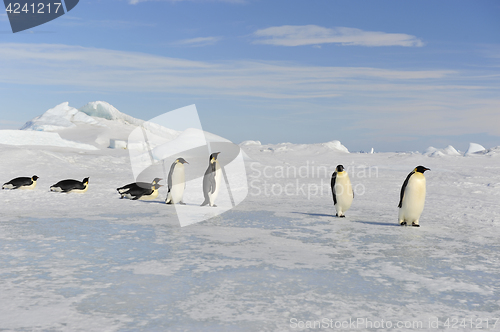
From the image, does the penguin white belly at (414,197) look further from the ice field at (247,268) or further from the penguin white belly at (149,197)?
the penguin white belly at (149,197)

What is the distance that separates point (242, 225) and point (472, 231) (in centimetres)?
297

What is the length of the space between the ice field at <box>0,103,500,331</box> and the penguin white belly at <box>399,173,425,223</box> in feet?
0.95

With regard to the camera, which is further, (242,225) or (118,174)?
(118,174)

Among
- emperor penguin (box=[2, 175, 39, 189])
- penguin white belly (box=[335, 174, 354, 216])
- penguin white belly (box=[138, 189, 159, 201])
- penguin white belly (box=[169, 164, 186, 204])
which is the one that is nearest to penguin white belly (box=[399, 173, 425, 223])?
penguin white belly (box=[335, 174, 354, 216])

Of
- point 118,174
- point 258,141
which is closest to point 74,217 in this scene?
point 118,174

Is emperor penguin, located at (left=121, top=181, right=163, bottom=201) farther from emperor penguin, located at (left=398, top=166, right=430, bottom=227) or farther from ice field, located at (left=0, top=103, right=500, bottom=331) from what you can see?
emperor penguin, located at (left=398, top=166, right=430, bottom=227)

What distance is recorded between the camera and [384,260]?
4.08 m

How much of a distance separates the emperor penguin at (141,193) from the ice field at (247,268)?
68 cm

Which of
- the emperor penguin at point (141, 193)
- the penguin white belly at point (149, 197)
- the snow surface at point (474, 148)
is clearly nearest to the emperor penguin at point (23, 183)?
the emperor penguin at point (141, 193)

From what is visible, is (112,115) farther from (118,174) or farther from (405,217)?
(405,217)

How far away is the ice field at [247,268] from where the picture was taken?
2598 mm

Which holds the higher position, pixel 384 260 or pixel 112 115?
pixel 112 115

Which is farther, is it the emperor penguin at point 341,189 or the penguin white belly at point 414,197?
the emperor penguin at point 341,189

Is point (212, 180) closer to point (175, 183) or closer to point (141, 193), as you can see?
point (175, 183)
